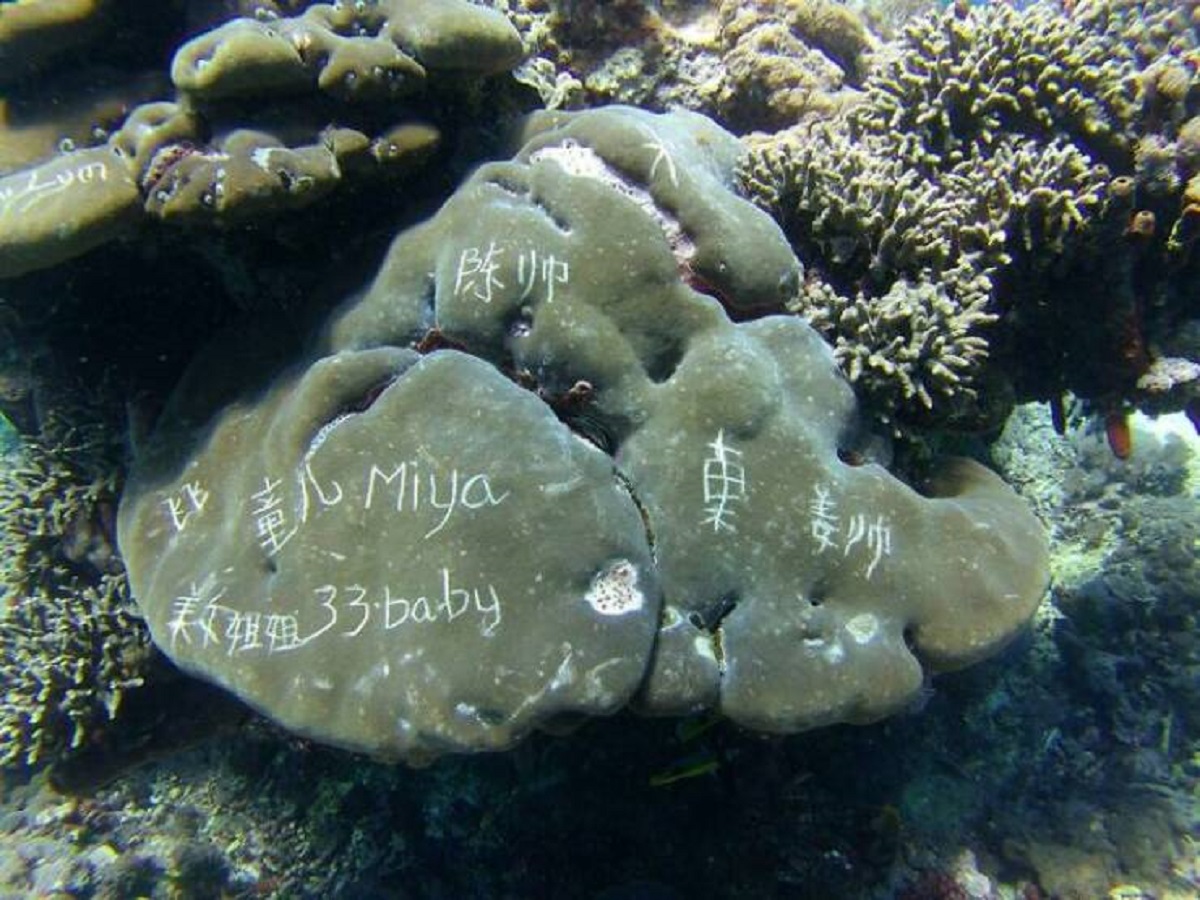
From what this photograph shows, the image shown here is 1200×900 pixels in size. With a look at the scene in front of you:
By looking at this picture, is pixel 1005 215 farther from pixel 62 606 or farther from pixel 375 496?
pixel 62 606

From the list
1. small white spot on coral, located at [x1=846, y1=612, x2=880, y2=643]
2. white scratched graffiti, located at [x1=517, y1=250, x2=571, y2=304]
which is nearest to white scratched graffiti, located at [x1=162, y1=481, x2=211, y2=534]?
white scratched graffiti, located at [x1=517, y1=250, x2=571, y2=304]

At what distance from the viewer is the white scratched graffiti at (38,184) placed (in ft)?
11.3

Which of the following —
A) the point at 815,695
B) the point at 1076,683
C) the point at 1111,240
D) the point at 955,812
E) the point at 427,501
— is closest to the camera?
the point at 815,695

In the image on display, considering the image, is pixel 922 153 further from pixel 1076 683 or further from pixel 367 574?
pixel 1076 683

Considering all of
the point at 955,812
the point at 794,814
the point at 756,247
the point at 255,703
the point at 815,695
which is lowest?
the point at 955,812

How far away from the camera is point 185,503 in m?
3.93

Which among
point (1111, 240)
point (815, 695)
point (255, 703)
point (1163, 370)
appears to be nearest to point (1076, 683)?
point (1163, 370)

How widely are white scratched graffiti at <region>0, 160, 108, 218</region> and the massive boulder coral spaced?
131 cm

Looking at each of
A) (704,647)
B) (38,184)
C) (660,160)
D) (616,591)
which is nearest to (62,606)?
(38,184)

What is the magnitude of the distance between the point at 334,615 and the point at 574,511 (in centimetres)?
115

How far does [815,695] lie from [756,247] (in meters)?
2.15

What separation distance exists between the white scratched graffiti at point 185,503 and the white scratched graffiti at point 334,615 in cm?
50

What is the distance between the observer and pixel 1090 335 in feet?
13.7

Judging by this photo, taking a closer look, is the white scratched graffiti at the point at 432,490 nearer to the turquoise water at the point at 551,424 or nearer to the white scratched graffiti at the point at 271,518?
the turquoise water at the point at 551,424
